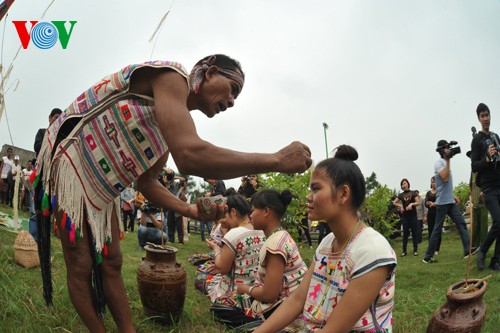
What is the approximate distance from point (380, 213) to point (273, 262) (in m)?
8.07

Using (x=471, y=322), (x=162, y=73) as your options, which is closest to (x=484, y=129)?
(x=471, y=322)

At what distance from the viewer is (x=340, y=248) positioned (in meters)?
1.96

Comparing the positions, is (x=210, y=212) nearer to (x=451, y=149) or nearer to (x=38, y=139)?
(x=38, y=139)

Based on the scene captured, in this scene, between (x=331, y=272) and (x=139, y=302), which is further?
(x=139, y=302)

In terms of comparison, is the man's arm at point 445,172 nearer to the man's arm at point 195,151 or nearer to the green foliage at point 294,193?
the green foliage at point 294,193

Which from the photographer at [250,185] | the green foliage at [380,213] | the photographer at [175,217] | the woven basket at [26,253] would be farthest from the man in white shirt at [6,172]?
the green foliage at [380,213]

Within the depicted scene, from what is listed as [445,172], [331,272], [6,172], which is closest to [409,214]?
[445,172]

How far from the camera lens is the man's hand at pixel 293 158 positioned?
1.85 meters

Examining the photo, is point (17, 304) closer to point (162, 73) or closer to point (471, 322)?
point (162, 73)

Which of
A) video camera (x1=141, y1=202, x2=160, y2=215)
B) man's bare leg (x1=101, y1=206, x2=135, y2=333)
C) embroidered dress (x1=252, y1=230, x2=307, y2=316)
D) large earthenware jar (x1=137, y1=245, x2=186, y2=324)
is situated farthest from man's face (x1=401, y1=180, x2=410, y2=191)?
man's bare leg (x1=101, y1=206, x2=135, y2=333)

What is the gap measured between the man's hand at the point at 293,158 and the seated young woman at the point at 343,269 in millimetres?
157

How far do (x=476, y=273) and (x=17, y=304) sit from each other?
4.60 m

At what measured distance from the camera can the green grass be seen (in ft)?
9.96

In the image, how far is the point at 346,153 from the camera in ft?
6.91
